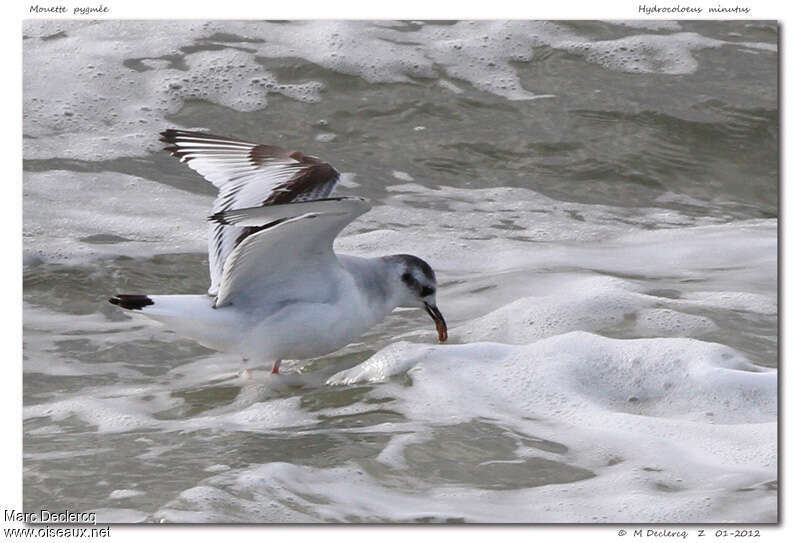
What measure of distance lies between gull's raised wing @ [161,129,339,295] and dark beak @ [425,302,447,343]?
809mm

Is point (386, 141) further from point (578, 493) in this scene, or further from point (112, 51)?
point (578, 493)

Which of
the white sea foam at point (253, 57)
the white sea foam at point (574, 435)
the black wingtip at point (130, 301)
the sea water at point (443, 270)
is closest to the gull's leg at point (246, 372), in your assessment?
the sea water at point (443, 270)

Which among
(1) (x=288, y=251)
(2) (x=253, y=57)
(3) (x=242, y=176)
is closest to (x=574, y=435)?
(1) (x=288, y=251)

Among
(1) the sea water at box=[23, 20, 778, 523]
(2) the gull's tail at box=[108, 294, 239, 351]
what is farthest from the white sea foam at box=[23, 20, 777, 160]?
(2) the gull's tail at box=[108, 294, 239, 351]

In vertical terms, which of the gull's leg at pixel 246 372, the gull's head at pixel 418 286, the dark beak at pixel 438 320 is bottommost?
the gull's leg at pixel 246 372

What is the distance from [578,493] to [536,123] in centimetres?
427

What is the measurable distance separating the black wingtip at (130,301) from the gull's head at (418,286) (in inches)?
51.9

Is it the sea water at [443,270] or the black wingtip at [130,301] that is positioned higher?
the black wingtip at [130,301]

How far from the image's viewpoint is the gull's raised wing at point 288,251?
4.50m

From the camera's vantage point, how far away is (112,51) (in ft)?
26.6

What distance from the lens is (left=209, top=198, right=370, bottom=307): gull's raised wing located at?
450 centimetres

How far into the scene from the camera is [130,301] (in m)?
4.79

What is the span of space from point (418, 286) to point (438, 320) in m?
0.19

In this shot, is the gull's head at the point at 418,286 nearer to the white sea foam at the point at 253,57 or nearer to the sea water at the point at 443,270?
the sea water at the point at 443,270
